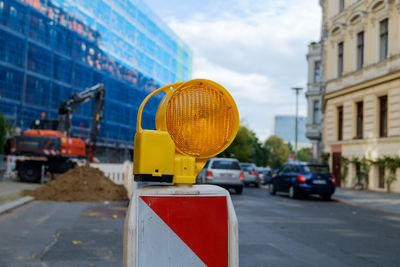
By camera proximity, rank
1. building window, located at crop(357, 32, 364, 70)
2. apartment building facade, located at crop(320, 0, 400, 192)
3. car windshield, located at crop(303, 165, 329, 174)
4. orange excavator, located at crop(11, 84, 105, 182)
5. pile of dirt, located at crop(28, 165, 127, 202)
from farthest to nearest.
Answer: building window, located at crop(357, 32, 364, 70)
apartment building facade, located at crop(320, 0, 400, 192)
orange excavator, located at crop(11, 84, 105, 182)
car windshield, located at crop(303, 165, 329, 174)
pile of dirt, located at crop(28, 165, 127, 202)

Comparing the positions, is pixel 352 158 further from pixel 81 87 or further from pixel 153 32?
pixel 153 32

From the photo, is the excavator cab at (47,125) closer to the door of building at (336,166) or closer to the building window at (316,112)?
the door of building at (336,166)

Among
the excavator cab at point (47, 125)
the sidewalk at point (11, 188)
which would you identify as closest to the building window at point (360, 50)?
the excavator cab at point (47, 125)

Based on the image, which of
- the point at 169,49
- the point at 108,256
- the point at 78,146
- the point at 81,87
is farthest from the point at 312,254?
the point at 169,49

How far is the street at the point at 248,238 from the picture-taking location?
5918 millimetres

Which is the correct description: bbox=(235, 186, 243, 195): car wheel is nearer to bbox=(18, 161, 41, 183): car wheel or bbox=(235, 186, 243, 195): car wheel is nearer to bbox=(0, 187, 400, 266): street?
bbox=(0, 187, 400, 266): street

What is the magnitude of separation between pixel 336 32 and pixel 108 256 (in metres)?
27.4

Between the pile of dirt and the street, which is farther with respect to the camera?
the pile of dirt

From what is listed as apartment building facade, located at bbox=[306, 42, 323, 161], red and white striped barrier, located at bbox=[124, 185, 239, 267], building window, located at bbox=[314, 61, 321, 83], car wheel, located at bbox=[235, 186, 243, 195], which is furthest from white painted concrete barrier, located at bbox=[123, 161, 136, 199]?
building window, located at bbox=[314, 61, 321, 83]

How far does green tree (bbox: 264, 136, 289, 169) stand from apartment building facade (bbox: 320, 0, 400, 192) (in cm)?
6476

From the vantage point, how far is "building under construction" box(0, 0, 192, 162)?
96.2 feet

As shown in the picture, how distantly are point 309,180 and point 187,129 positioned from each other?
16.5 m

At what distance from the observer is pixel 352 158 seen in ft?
86.8

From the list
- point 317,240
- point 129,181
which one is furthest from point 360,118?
point 317,240
